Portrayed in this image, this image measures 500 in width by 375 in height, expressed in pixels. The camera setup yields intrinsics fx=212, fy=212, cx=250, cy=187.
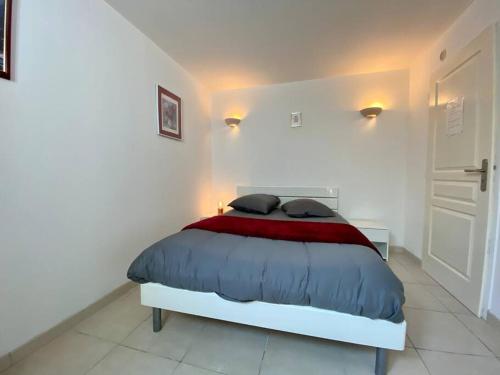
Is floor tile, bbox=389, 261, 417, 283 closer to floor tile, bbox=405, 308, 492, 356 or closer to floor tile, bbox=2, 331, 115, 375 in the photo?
floor tile, bbox=405, 308, 492, 356

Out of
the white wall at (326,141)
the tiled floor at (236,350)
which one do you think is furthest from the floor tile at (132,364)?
the white wall at (326,141)

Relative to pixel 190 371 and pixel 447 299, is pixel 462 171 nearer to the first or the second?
pixel 447 299

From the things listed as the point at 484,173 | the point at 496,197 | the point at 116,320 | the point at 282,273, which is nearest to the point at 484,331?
the point at 496,197

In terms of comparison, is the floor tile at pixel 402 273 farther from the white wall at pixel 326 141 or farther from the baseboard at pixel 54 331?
the baseboard at pixel 54 331

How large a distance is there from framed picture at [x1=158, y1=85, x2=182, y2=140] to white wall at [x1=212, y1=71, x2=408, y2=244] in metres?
0.91

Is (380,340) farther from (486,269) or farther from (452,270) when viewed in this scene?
(452,270)

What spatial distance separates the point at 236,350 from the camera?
4.11ft

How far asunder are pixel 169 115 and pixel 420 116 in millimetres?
2888

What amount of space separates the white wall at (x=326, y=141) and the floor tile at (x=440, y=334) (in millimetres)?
1433

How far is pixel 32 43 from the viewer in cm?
125

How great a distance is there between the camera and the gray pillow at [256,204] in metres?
2.54

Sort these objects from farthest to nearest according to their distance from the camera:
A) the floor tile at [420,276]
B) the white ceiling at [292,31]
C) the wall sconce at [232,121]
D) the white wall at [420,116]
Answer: the wall sconce at [232,121]
the floor tile at [420,276]
the white wall at [420,116]
the white ceiling at [292,31]

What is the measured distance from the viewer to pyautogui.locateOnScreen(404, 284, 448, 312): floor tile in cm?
165

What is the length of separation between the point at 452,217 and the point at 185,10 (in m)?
2.86
